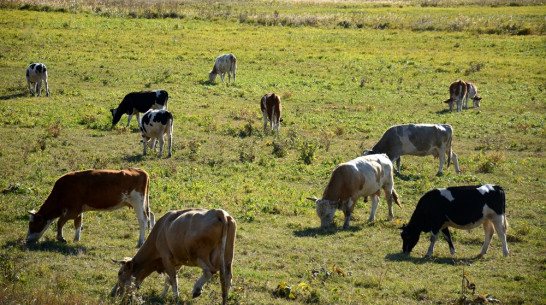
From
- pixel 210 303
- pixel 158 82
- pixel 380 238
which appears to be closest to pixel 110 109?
pixel 158 82

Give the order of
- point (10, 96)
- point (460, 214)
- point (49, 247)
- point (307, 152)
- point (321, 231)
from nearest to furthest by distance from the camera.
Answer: point (49, 247) < point (460, 214) < point (321, 231) < point (307, 152) < point (10, 96)

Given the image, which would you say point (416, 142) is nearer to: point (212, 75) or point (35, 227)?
point (35, 227)

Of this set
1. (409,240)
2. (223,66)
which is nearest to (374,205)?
(409,240)

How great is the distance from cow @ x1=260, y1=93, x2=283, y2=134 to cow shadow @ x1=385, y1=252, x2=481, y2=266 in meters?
12.1

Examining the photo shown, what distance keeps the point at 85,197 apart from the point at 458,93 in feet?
71.8

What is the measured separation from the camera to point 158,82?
31734mm

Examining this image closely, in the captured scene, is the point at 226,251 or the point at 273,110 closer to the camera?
the point at 226,251

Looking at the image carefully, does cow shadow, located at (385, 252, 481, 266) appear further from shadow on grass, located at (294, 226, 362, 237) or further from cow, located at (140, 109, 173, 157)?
cow, located at (140, 109, 173, 157)

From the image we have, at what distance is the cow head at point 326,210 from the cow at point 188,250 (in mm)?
5085

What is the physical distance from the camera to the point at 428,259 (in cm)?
1264

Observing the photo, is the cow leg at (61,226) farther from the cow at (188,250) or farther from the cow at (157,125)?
the cow at (157,125)

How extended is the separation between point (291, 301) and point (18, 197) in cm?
Answer: 835

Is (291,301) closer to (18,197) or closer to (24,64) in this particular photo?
(18,197)

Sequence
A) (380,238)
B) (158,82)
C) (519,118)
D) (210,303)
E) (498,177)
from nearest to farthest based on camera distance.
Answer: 1. (210,303)
2. (380,238)
3. (498,177)
4. (519,118)
5. (158,82)
